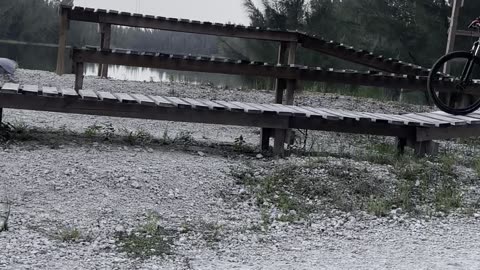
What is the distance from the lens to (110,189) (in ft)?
16.2

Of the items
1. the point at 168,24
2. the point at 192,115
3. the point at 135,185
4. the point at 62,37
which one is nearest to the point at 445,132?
the point at 192,115

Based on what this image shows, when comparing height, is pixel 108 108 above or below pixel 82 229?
above

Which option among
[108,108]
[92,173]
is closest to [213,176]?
[92,173]

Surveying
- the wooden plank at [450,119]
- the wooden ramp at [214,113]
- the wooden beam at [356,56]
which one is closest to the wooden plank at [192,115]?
the wooden ramp at [214,113]

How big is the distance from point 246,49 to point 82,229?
773 inches

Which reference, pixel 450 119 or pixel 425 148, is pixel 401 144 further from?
pixel 450 119

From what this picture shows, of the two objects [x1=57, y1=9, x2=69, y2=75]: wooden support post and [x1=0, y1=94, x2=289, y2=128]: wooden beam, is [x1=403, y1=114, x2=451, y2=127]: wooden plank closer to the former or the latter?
[x1=0, y1=94, x2=289, y2=128]: wooden beam

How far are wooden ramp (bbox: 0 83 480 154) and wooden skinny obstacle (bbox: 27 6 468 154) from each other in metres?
0.07

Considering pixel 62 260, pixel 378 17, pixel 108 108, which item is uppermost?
pixel 378 17

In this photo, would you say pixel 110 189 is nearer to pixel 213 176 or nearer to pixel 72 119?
pixel 213 176

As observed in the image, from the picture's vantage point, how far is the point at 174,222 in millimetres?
4527

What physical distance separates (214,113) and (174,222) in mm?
2130

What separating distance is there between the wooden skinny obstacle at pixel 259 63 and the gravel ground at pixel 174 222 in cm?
125

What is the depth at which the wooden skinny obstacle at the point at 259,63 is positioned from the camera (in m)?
7.43
